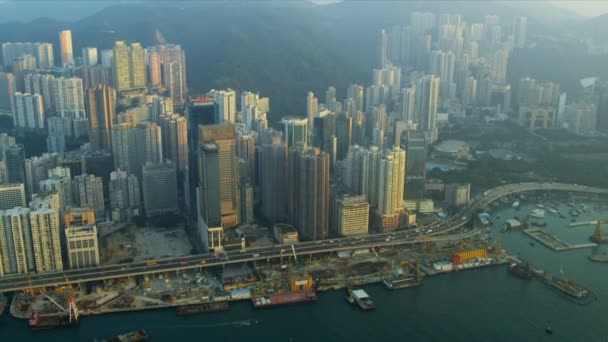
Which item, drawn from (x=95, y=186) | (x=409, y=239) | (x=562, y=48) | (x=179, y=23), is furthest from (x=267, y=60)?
(x=409, y=239)

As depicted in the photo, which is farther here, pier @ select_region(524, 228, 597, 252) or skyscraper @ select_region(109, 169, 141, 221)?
skyscraper @ select_region(109, 169, 141, 221)

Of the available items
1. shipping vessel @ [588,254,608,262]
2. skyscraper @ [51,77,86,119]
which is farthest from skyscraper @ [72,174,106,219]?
shipping vessel @ [588,254,608,262]

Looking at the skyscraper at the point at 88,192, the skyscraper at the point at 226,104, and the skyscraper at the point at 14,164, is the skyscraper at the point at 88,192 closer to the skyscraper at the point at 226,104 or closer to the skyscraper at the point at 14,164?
the skyscraper at the point at 14,164

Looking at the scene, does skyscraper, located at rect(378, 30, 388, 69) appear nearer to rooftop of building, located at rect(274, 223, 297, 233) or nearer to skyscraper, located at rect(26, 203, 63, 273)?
rooftop of building, located at rect(274, 223, 297, 233)

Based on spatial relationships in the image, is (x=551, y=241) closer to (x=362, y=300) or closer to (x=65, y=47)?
(x=362, y=300)

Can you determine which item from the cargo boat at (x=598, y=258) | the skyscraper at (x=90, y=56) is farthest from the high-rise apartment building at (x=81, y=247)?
the skyscraper at (x=90, y=56)

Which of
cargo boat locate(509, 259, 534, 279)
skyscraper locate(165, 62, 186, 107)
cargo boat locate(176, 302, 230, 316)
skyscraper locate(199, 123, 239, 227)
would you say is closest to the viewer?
cargo boat locate(176, 302, 230, 316)
